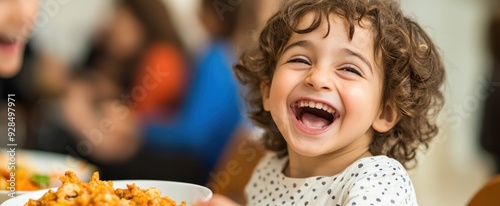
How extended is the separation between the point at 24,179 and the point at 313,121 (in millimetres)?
636

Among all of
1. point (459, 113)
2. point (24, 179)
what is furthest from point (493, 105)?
point (24, 179)

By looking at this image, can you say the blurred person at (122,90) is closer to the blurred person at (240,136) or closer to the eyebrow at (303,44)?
the blurred person at (240,136)

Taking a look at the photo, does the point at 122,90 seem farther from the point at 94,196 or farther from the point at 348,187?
the point at 94,196

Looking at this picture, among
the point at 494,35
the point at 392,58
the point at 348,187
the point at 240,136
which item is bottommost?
the point at 240,136

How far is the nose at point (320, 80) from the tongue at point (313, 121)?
7 centimetres

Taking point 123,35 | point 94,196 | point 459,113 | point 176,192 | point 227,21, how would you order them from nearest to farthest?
point 94,196
point 176,192
point 123,35
point 227,21
point 459,113

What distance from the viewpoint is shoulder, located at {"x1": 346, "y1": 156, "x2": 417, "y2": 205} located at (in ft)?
3.14

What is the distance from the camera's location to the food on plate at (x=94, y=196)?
Answer: 752 mm

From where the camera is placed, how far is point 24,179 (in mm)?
1298

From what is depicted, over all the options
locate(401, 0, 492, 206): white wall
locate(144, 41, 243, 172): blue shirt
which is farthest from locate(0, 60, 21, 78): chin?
locate(401, 0, 492, 206): white wall

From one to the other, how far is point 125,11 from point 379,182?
3.99ft

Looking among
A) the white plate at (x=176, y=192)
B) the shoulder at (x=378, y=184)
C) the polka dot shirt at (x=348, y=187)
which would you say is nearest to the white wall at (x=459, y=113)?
the polka dot shirt at (x=348, y=187)

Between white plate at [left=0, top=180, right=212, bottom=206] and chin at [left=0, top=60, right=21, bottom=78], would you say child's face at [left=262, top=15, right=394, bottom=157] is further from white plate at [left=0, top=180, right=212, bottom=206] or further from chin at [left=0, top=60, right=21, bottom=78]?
chin at [left=0, top=60, right=21, bottom=78]

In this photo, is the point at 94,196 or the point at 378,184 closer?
the point at 94,196
